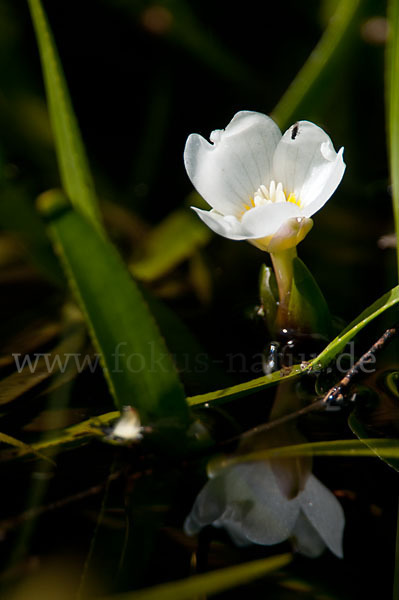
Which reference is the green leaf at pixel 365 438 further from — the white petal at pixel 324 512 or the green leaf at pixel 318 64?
the green leaf at pixel 318 64

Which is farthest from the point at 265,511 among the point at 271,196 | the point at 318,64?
the point at 318,64

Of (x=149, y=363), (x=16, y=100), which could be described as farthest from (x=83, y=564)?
(x=16, y=100)

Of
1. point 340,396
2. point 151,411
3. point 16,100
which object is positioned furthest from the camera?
point 16,100

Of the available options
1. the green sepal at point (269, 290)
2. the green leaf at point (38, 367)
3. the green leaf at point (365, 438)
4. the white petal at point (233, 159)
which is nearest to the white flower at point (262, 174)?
the white petal at point (233, 159)

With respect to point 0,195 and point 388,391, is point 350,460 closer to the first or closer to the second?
point 388,391

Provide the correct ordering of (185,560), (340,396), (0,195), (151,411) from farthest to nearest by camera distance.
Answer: (0,195) → (340,396) → (151,411) → (185,560)

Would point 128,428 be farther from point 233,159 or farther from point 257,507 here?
point 233,159
